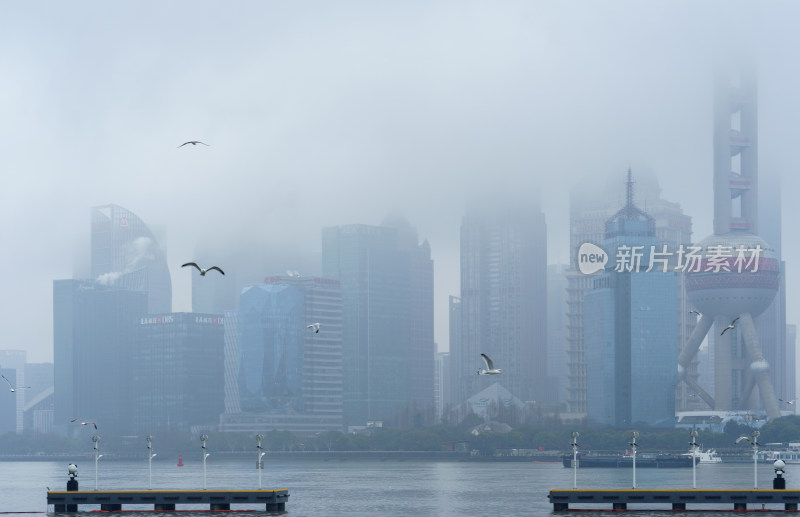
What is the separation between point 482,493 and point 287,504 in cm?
4045

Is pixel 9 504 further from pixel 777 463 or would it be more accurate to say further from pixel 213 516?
pixel 777 463

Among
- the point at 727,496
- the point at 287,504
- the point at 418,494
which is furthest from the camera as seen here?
the point at 418,494

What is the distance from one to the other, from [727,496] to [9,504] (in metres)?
87.7

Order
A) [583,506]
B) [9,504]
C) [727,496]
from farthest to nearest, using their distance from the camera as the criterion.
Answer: [9,504]
[583,506]
[727,496]

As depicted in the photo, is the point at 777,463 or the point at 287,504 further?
the point at 287,504

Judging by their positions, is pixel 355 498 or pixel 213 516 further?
pixel 355 498

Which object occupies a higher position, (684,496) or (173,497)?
(173,497)

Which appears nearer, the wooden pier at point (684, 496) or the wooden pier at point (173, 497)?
the wooden pier at point (684, 496)

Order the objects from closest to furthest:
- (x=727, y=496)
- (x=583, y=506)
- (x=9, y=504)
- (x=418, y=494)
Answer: (x=727, y=496) < (x=583, y=506) < (x=9, y=504) < (x=418, y=494)

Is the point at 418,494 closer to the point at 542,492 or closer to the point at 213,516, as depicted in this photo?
the point at 542,492

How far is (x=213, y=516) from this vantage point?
131875 millimetres

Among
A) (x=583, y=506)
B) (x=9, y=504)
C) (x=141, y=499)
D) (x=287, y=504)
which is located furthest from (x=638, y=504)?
(x=9, y=504)

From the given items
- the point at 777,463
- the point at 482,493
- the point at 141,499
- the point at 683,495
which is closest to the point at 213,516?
the point at 141,499

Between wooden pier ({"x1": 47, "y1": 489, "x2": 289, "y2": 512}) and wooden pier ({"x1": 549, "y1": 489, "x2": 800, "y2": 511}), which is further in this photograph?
wooden pier ({"x1": 47, "y1": 489, "x2": 289, "y2": 512})
